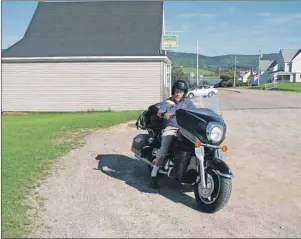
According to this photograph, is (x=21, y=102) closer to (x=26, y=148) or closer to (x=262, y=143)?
(x=26, y=148)

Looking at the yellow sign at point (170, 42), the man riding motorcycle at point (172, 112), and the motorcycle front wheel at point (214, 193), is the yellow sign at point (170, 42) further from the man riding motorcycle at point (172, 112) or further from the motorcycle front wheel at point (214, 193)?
A: the motorcycle front wheel at point (214, 193)

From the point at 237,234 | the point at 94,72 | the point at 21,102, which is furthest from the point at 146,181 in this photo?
the point at 21,102

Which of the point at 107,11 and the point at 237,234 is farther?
the point at 107,11

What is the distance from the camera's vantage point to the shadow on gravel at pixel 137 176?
5.74m

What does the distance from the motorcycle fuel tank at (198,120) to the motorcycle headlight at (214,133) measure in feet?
0.19

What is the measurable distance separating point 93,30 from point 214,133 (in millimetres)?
20619

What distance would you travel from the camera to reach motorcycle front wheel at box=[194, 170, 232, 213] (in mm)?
4906

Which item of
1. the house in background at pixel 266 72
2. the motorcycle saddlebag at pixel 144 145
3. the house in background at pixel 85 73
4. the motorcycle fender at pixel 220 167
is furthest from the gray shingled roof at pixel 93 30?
the house in background at pixel 266 72

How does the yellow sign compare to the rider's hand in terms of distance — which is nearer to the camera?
the rider's hand

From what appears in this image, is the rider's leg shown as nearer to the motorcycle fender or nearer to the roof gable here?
the motorcycle fender

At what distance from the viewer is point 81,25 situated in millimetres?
24812

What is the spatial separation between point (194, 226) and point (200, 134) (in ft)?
3.85

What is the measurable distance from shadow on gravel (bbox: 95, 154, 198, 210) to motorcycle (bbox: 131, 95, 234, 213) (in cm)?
27

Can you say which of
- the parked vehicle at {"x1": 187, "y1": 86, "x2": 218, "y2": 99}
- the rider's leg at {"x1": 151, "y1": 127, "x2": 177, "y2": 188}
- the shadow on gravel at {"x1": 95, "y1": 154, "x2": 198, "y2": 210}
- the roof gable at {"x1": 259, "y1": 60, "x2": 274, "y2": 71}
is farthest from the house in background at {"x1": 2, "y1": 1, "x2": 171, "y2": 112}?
the roof gable at {"x1": 259, "y1": 60, "x2": 274, "y2": 71}
